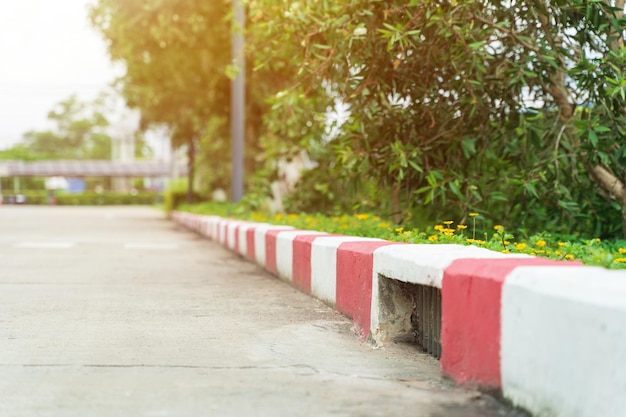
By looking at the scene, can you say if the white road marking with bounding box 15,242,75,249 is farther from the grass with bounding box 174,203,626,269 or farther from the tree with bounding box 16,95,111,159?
the tree with bounding box 16,95,111,159

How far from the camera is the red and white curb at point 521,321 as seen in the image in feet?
10.0

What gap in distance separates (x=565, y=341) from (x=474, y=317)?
758mm

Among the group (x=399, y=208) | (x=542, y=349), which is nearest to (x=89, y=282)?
(x=399, y=208)

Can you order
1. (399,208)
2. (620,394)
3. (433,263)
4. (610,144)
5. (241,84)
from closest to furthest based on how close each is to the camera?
(620,394) < (433,263) < (610,144) < (399,208) < (241,84)

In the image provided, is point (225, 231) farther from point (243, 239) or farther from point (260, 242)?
point (260, 242)

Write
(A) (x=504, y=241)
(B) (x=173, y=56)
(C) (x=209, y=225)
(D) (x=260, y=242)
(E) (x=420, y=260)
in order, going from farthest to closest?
1. (B) (x=173, y=56)
2. (C) (x=209, y=225)
3. (D) (x=260, y=242)
4. (A) (x=504, y=241)
5. (E) (x=420, y=260)

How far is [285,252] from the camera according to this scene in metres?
9.14

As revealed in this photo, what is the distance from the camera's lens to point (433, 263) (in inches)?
181

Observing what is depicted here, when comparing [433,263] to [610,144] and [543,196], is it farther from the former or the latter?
[543,196]

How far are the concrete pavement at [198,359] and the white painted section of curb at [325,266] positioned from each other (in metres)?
0.13

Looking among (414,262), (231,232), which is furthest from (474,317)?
(231,232)

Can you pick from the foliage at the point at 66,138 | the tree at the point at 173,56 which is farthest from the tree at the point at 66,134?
the tree at the point at 173,56

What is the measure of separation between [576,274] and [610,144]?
515cm

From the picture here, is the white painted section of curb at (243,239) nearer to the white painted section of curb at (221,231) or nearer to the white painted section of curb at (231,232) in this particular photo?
the white painted section of curb at (231,232)
